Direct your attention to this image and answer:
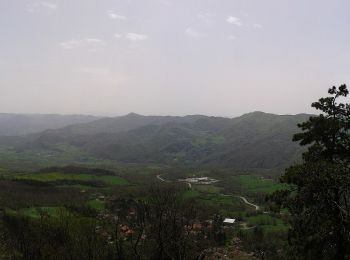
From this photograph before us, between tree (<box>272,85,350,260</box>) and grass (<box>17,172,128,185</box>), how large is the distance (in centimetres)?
14159

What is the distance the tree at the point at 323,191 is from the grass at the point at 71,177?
5574 inches

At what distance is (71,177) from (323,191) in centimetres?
16024

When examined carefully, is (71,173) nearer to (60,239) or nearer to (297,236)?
(60,239)

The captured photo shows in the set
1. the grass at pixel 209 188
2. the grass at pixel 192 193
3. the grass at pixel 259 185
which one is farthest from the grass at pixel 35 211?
the grass at pixel 259 185

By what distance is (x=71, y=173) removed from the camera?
616 feet

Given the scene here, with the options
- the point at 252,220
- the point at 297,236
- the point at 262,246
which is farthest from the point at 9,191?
the point at 297,236

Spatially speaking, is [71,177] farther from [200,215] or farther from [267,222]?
[267,222]

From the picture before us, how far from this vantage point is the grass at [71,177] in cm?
16312

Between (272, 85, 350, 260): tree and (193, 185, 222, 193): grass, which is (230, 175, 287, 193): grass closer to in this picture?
(193, 185, 222, 193): grass

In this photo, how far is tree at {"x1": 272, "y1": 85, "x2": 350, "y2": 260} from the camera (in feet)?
82.0

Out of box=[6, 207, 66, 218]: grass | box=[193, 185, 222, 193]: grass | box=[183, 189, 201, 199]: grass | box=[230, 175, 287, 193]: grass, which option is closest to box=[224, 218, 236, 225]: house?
box=[183, 189, 201, 199]: grass

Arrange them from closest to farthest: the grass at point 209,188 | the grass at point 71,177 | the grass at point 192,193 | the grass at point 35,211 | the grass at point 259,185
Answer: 1. the grass at point 35,211
2. the grass at point 192,193
3. the grass at point 71,177
4. the grass at point 259,185
5. the grass at point 209,188

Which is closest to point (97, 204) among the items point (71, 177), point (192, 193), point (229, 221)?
point (229, 221)

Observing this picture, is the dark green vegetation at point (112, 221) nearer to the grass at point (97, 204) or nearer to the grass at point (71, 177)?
the grass at point (97, 204)
